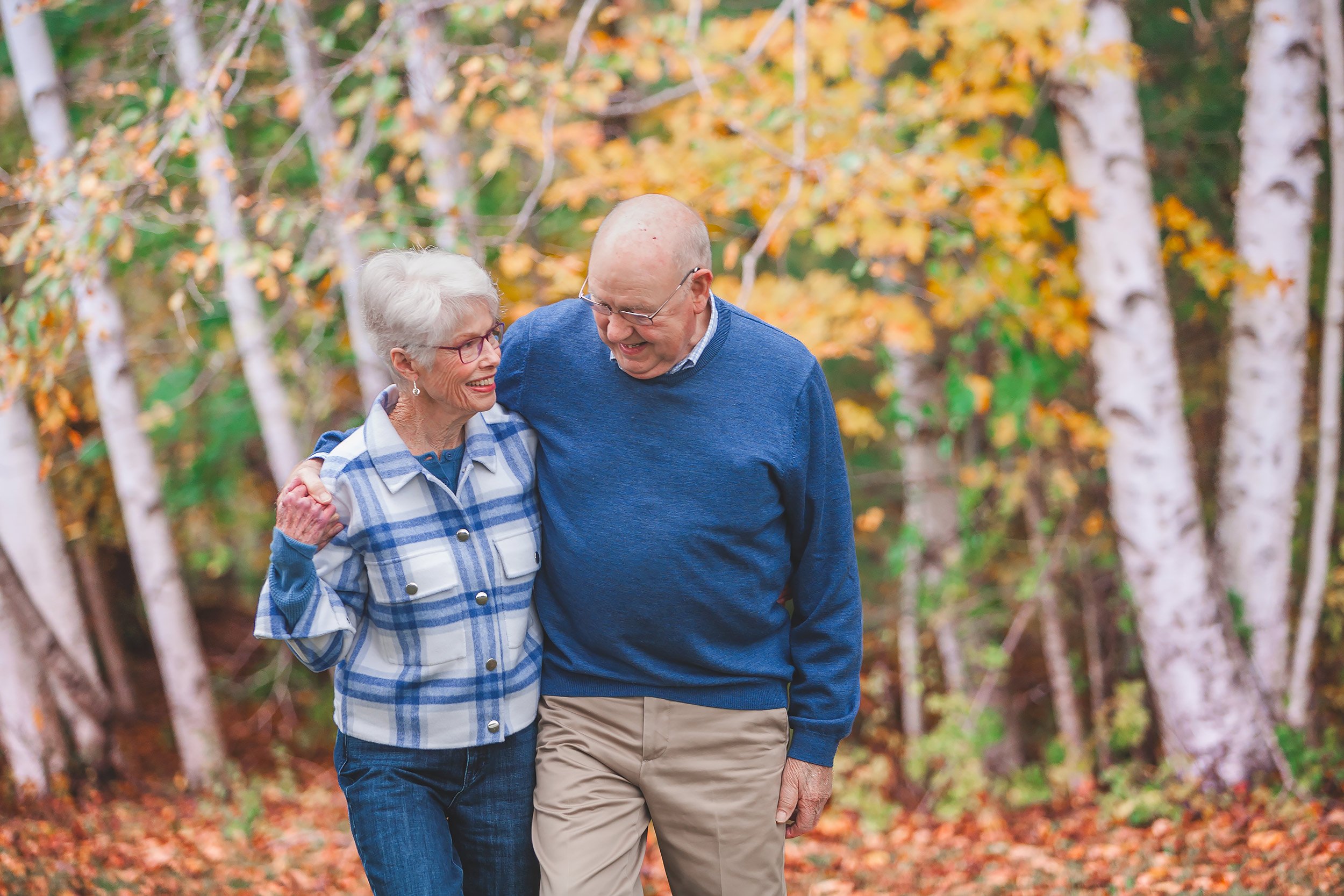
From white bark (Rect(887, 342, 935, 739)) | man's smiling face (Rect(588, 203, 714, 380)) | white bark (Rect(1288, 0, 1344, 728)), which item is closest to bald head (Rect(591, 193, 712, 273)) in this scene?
man's smiling face (Rect(588, 203, 714, 380))

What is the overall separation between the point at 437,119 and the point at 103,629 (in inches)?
218

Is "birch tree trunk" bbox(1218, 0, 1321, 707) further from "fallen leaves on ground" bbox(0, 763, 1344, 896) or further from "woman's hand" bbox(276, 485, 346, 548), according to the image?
"woman's hand" bbox(276, 485, 346, 548)

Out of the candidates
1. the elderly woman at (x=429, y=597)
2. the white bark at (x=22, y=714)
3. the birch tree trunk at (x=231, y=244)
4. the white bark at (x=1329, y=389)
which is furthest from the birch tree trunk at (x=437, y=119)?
the white bark at (x=1329, y=389)

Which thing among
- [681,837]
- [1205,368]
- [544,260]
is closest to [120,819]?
[544,260]

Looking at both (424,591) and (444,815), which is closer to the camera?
(424,591)

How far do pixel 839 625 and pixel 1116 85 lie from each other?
305cm

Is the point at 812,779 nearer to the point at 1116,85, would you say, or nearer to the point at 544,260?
the point at 544,260

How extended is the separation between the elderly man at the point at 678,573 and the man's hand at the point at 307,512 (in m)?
0.52

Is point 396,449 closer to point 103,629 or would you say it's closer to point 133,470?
point 133,470

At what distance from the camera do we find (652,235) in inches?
82.4

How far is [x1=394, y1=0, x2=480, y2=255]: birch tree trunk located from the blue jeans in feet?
8.14

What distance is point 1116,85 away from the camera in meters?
4.17

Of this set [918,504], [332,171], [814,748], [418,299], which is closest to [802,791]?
[814,748]

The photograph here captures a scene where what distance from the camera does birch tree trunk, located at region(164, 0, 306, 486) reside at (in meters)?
3.76
